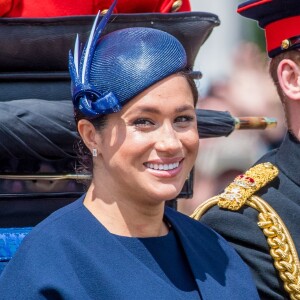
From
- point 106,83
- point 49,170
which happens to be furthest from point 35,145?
point 106,83

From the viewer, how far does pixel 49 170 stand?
3250 millimetres

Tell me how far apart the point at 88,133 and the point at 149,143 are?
0.19 m

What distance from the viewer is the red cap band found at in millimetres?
3365

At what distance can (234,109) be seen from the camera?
5.75 m

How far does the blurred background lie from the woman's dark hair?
219cm

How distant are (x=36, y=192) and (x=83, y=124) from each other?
1.39 feet

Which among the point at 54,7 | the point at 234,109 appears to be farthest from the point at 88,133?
the point at 234,109

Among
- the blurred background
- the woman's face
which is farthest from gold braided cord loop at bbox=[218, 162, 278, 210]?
the blurred background

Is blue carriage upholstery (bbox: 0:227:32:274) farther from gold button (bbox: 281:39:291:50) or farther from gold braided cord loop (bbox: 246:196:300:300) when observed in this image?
gold button (bbox: 281:39:291:50)

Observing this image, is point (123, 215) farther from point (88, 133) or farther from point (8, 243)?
point (8, 243)

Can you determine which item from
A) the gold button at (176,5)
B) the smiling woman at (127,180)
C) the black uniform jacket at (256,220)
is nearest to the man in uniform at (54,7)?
the gold button at (176,5)

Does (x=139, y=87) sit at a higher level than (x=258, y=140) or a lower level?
higher

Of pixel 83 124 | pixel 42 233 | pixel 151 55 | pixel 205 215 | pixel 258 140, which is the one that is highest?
pixel 151 55

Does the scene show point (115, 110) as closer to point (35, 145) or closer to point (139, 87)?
point (139, 87)
